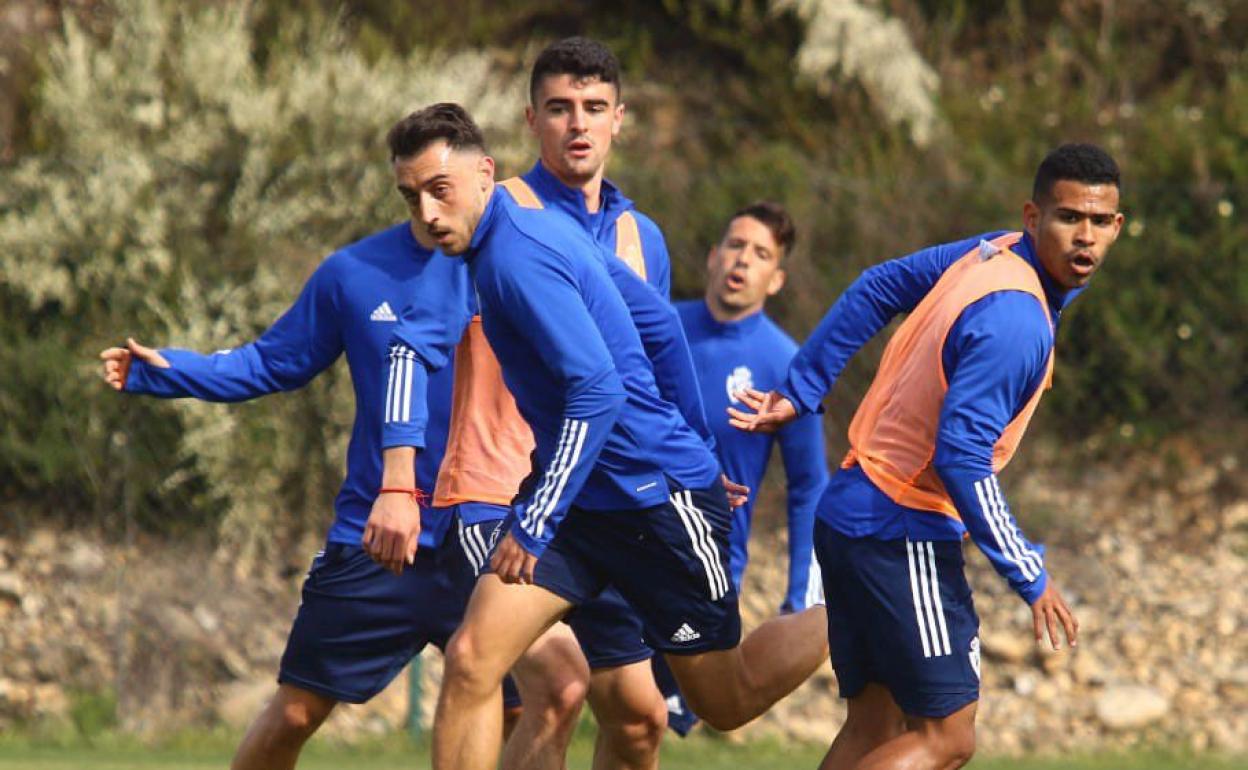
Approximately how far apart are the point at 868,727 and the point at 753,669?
63 cm

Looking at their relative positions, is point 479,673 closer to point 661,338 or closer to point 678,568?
point 678,568

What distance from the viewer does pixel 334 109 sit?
39.3 feet

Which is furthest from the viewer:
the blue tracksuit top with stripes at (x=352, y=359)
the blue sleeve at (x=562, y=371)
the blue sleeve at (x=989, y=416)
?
the blue tracksuit top with stripes at (x=352, y=359)

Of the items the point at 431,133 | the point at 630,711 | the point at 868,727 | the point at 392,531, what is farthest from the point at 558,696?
the point at 431,133

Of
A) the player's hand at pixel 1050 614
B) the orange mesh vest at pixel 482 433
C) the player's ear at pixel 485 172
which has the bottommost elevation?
the player's hand at pixel 1050 614

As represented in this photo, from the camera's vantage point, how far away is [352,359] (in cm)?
663

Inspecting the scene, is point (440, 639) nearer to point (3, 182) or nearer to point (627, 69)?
point (3, 182)

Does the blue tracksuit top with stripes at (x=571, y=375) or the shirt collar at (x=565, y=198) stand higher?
the shirt collar at (x=565, y=198)

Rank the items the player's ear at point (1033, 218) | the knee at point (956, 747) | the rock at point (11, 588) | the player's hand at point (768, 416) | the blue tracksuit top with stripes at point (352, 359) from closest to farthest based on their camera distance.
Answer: the knee at point (956, 747), the player's ear at point (1033, 218), the player's hand at point (768, 416), the blue tracksuit top with stripes at point (352, 359), the rock at point (11, 588)

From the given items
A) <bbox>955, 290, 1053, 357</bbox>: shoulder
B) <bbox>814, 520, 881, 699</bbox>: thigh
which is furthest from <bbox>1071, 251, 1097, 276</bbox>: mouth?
<bbox>814, 520, 881, 699</bbox>: thigh

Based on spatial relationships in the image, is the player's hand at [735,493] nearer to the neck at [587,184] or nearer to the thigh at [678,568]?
the thigh at [678,568]

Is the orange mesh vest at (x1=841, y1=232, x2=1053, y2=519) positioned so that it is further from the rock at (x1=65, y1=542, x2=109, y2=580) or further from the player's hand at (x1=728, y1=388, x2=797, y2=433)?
the rock at (x1=65, y1=542, x2=109, y2=580)

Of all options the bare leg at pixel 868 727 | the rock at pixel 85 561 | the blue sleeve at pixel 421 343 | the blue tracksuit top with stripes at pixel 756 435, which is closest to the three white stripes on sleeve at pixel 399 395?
the blue sleeve at pixel 421 343

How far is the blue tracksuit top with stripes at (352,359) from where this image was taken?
6.41 m
